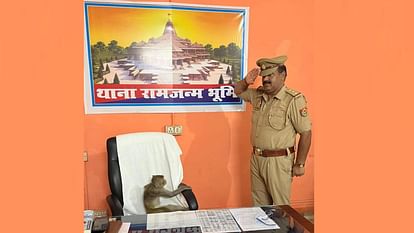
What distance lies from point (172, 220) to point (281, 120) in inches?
47.2

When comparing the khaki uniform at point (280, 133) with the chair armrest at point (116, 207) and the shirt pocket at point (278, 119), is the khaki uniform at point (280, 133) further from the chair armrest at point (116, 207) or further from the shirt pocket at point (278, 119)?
the chair armrest at point (116, 207)

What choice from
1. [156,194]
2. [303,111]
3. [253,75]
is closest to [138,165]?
[156,194]

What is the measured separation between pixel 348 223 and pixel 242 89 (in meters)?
2.35

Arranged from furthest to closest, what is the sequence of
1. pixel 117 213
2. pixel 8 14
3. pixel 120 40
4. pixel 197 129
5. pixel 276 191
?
pixel 197 129, pixel 120 40, pixel 276 191, pixel 117 213, pixel 8 14

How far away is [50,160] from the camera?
0.68 ft

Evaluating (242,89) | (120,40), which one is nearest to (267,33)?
(242,89)

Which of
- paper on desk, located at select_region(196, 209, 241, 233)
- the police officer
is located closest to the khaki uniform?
the police officer

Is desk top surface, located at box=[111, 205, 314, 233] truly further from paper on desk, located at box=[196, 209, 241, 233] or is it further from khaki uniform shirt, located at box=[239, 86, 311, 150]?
khaki uniform shirt, located at box=[239, 86, 311, 150]

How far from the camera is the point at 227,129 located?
287 cm

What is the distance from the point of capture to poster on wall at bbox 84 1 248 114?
100 inches

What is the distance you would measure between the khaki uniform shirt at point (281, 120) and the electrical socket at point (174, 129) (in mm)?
648

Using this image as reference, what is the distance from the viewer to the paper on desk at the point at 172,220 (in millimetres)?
1418

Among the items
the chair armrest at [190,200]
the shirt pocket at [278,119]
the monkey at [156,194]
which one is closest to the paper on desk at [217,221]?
the chair armrest at [190,200]

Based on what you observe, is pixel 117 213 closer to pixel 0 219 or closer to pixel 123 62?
pixel 123 62
